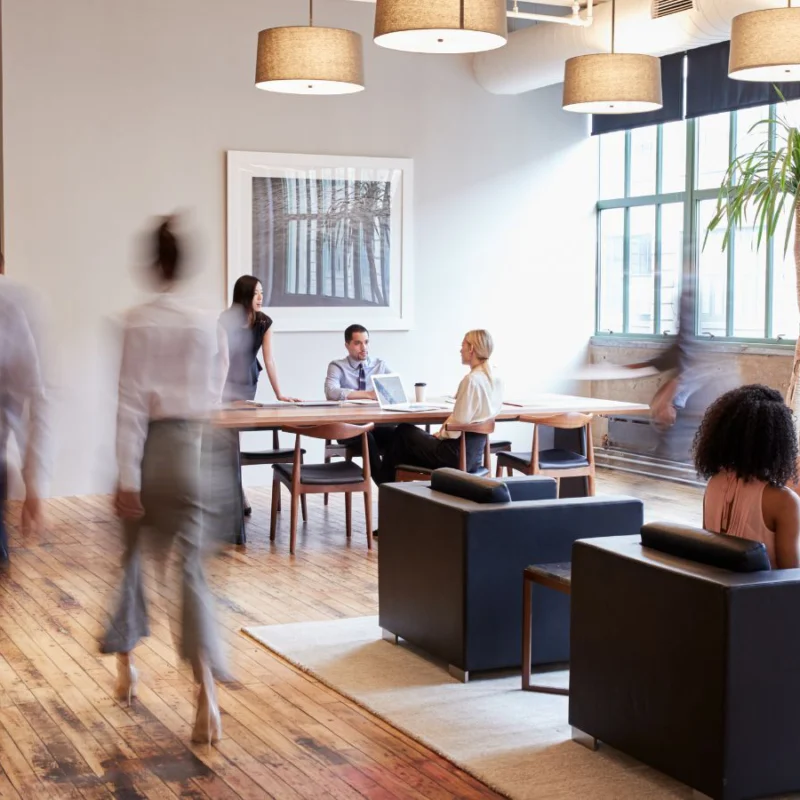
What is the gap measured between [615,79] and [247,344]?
328 cm

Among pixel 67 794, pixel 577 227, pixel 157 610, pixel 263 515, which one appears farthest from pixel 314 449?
pixel 67 794

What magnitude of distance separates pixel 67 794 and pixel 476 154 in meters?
8.21

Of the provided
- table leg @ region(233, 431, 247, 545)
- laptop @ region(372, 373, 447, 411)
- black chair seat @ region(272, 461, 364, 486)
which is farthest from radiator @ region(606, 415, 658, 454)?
table leg @ region(233, 431, 247, 545)

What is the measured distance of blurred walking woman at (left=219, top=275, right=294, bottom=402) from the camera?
841 cm

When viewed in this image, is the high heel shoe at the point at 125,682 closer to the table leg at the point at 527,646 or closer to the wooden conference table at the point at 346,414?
the table leg at the point at 527,646

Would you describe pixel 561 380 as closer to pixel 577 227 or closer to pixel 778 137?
pixel 577 227

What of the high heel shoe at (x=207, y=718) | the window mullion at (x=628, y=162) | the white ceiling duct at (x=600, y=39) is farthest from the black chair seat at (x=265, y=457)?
the window mullion at (x=628, y=162)

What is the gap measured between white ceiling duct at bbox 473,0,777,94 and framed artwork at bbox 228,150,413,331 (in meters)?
1.10

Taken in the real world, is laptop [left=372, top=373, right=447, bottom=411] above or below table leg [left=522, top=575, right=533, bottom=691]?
above

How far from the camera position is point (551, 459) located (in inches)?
323

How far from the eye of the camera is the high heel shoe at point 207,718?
13.7ft

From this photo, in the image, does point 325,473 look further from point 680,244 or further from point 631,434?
point 680,244

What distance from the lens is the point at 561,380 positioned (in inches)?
458

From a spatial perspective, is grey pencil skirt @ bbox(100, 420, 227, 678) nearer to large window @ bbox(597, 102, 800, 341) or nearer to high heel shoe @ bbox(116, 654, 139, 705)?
high heel shoe @ bbox(116, 654, 139, 705)
